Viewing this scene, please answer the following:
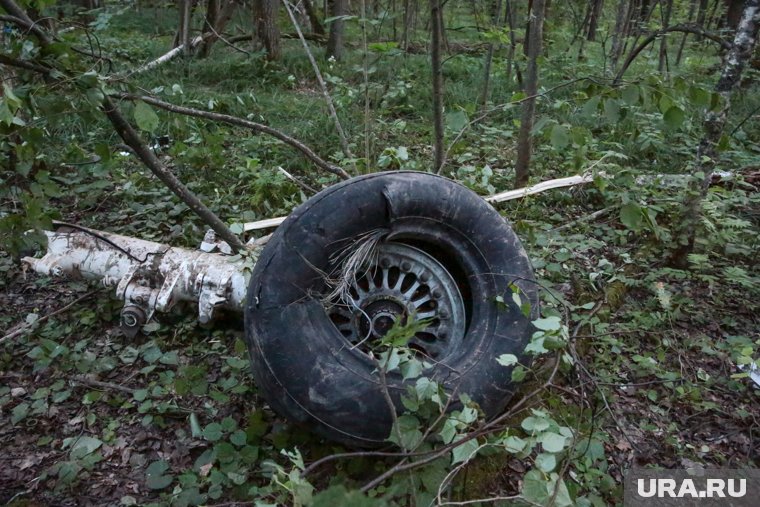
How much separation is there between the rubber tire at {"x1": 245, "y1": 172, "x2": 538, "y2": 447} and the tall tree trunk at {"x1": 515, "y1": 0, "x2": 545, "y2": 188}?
203cm

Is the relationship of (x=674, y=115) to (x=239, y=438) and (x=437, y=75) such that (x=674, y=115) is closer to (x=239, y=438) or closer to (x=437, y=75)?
(x=437, y=75)

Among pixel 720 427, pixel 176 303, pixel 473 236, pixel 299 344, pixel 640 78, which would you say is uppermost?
pixel 640 78

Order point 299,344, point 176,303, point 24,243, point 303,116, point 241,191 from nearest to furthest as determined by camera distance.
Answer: point 299,344 < point 24,243 < point 176,303 < point 241,191 < point 303,116

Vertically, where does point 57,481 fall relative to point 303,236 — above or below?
below

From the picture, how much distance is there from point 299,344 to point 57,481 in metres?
Answer: 1.17

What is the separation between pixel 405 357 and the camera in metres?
2.17

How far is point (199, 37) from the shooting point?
863cm

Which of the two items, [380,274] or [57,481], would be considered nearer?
[57,481]

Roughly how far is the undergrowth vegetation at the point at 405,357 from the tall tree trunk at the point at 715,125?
0.09 metres

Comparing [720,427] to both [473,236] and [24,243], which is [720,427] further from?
[24,243]

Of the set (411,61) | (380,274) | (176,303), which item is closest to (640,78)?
(380,274)

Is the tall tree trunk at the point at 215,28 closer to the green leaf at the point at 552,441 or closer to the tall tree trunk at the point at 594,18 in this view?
the tall tree trunk at the point at 594,18

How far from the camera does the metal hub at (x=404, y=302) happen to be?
2727 millimetres

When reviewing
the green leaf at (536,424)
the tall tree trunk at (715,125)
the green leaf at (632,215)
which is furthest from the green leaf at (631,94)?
the green leaf at (536,424)
